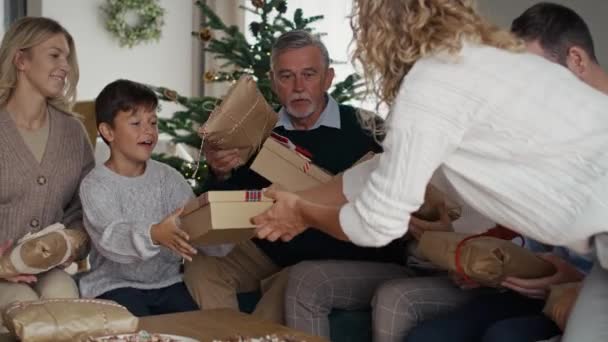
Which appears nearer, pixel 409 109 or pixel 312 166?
pixel 409 109

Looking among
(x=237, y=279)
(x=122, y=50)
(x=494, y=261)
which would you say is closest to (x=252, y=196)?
(x=494, y=261)

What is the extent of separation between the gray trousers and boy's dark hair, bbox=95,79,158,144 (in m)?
0.76

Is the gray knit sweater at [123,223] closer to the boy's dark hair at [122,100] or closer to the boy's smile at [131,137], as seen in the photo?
the boy's smile at [131,137]

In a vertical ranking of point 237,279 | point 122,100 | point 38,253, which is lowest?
point 237,279

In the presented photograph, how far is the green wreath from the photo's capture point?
8586 mm

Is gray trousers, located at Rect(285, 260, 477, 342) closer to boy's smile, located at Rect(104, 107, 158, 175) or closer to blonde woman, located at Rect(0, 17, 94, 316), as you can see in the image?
boy's smile, located at Rect(104, 107, 158, 175)

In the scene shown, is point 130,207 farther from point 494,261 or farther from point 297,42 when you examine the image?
point 494,261

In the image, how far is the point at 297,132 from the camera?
335 cm

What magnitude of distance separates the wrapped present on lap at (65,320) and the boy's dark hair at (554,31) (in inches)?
53.5

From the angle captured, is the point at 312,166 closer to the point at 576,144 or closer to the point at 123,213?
the point at 123,213

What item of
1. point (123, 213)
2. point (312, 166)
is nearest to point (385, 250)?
point (312, 166)

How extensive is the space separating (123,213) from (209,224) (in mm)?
656

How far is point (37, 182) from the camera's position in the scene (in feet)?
10.1

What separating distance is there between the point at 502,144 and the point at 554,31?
0.81 metres
